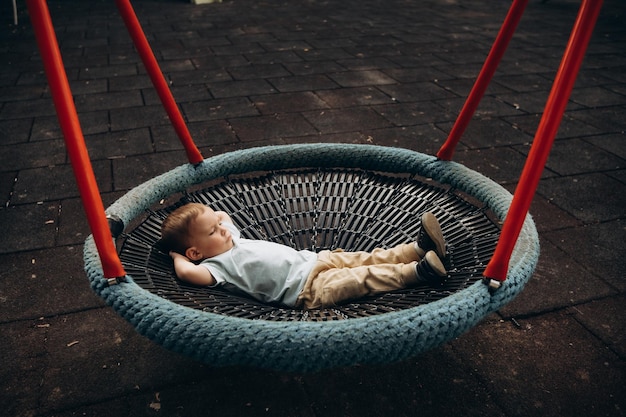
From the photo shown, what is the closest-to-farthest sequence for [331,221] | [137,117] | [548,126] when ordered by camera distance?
[548,126] → [331,221] → [137,117]

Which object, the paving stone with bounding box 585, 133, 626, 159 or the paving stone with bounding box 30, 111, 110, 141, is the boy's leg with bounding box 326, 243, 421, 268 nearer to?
the paving stone with bounding box 585, 133, 626, 159

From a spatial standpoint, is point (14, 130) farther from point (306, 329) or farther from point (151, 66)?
point (306, 329)

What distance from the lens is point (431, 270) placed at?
4.84 ft

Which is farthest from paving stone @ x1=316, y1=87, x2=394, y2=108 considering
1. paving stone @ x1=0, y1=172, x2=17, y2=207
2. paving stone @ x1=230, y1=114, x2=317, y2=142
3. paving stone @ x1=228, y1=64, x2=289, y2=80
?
paving stone @ x1=0, y1=172, x2=17, y2=207

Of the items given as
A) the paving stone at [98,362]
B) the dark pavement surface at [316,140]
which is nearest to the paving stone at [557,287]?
the dark pavement surface at [316,140]

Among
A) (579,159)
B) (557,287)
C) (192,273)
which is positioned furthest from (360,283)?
(579,159)

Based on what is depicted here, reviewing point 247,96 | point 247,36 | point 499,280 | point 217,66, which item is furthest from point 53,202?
point 247,36

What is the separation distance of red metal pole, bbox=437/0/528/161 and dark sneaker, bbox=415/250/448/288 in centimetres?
56

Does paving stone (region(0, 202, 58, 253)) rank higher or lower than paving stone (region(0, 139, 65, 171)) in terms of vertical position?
higher

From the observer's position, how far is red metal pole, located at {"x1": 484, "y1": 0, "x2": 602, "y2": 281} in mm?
962

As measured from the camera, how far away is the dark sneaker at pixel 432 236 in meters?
1.55

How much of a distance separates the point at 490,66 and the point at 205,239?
1.05 metres

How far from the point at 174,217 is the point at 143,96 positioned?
2835 millimetres

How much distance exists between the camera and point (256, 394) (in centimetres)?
158
